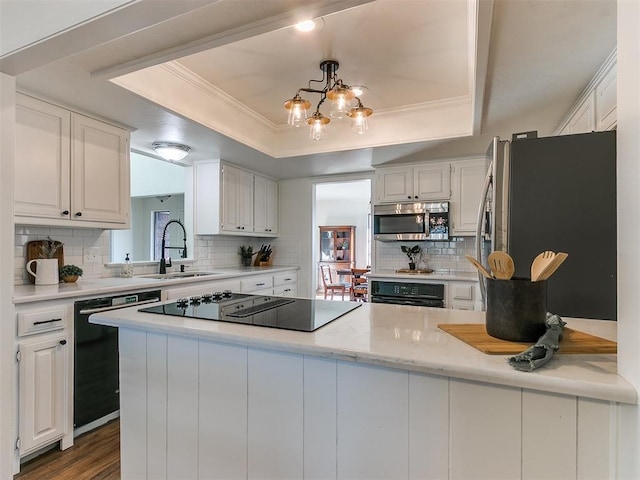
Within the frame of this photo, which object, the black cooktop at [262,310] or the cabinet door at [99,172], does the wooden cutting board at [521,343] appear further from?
the cabinet door at [99,172]

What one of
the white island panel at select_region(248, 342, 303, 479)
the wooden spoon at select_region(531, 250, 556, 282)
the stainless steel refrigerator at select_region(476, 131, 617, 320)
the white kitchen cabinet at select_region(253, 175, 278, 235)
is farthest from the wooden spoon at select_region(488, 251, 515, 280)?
the white kitchen cabinet at select_region(253, 175, 278, 235)

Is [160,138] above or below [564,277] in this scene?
above

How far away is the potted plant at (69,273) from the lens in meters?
2.42

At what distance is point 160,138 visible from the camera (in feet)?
9.80

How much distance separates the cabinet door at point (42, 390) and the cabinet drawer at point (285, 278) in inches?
93.1

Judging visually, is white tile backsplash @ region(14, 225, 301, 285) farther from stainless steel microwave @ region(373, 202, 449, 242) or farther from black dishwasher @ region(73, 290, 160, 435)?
stainless steel microwave @ region(373, 202, 449, 242)

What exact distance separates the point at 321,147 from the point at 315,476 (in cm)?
294

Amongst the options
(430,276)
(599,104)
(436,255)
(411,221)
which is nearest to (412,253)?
(436,255)

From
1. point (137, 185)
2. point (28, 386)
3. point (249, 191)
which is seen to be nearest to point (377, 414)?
point (28, 386)

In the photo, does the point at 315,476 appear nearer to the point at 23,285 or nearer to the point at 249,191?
the point at 23,285

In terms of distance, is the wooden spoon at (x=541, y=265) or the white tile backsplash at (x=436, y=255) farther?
the white tile backsplash at (x=436, y=255)

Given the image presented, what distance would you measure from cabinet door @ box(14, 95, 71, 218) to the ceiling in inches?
4.6

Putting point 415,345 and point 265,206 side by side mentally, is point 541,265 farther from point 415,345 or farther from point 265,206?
point 265,206

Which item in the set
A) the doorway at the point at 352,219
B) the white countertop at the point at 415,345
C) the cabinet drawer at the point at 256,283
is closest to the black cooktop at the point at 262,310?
the white countertop at the point at 415,345
